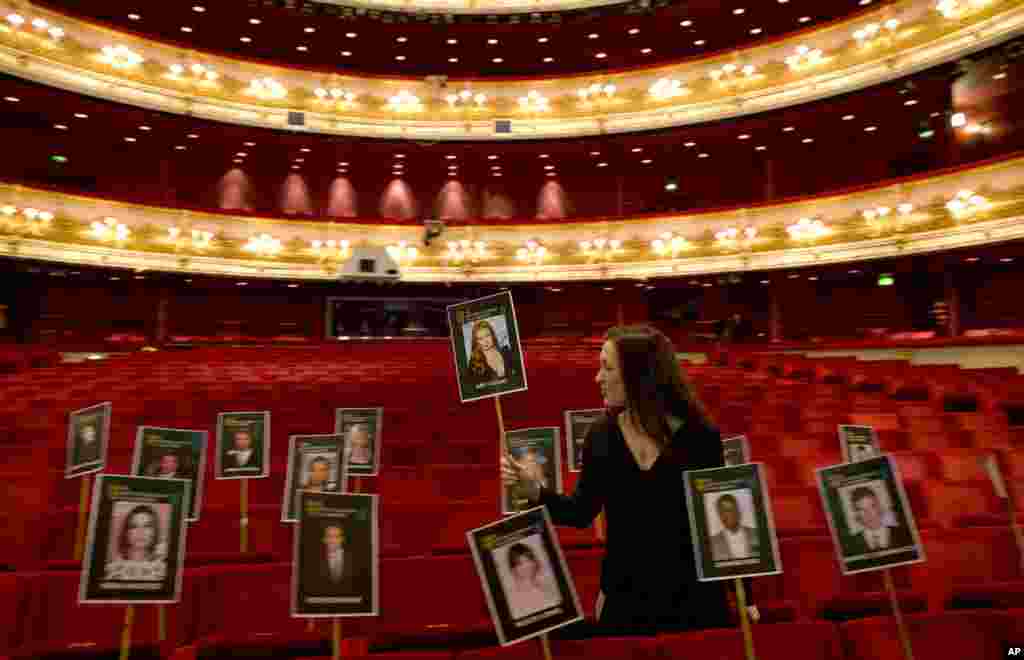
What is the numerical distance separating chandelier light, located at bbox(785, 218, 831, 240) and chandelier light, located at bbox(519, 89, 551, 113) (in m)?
6.54

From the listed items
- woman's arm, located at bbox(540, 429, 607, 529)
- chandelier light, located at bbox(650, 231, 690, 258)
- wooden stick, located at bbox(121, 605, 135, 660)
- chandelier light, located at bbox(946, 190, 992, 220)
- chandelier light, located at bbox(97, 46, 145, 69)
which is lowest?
wooden stick, located at bbox(121, 605, 135, 660)

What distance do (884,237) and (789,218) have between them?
6.70ft

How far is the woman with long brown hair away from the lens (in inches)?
62.1

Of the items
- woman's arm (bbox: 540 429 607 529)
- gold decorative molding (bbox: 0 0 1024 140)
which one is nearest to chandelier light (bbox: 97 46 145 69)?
gold decorative molding (bbox: 0 0 1024 140)

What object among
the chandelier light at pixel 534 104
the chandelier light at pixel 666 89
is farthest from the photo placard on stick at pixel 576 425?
the chandelier light at pixel 534 104

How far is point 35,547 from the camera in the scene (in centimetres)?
300

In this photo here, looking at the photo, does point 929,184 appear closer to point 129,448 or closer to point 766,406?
point 766,406

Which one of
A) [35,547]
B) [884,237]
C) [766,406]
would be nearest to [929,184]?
[884,237]

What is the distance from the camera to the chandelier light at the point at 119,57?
12570 millimetres

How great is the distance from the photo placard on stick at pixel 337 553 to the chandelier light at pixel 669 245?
13.5m

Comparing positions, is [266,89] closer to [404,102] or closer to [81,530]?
[404,102]

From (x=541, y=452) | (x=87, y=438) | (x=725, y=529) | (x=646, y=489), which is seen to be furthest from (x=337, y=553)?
(x=87, y=438)

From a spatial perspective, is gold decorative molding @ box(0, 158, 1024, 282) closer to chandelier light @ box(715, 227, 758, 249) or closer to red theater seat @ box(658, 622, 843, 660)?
chandelier light @ box(715, 227, 758, 249)

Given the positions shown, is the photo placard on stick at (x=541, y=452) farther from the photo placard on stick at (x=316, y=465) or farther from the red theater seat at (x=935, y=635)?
the red theater seat at (x=935, y=635)
